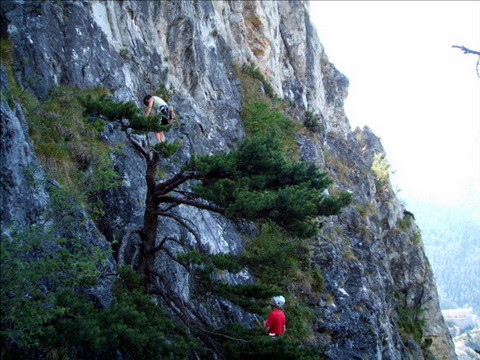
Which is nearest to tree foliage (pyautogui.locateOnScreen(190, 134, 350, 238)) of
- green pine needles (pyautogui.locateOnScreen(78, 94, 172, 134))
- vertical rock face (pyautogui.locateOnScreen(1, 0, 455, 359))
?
green pine needles (pyautogui.locateOnScreen(78, 94, 172, 134))

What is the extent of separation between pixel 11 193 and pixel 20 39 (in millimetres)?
5562

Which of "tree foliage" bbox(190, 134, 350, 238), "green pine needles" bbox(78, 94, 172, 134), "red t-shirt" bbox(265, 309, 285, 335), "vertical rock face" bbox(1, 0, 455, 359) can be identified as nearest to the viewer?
"tree foliage" bbox(190, 134, 350, 238)

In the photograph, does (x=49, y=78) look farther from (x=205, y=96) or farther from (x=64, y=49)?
(x=205, y=96)

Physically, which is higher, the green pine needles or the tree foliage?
the green pine needles

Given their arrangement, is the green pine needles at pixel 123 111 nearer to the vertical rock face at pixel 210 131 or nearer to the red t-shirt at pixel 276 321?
the vertical rock face at pixel 210 131

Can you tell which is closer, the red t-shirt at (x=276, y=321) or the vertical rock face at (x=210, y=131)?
the red t-shirt at (x=276, y=321)

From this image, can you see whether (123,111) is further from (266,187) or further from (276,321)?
(276,321)

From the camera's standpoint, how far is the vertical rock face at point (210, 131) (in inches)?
371

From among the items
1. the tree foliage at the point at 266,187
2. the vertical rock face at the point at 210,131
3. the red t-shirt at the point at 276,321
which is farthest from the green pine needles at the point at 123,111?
the red t-shirt at the point at 276,321

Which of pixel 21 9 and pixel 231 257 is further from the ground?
pixel 21 9

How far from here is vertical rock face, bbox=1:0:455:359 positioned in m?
9.43

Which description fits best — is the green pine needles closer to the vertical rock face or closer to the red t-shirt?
the vertical rock face

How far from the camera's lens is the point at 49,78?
10344 millimetres

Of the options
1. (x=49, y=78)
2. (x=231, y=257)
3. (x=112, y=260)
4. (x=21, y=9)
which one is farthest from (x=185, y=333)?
(x=21, y=9)
